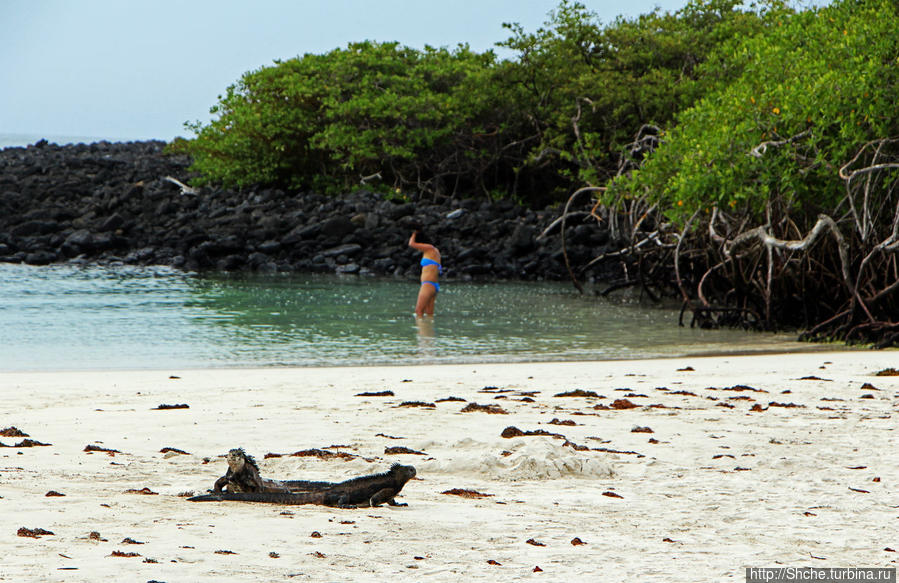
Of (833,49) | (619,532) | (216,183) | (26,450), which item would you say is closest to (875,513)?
(619,532)

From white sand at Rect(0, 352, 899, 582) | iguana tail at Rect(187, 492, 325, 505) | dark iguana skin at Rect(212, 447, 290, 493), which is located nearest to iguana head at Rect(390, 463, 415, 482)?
white sand at Rect(0, 352, 899, 582)

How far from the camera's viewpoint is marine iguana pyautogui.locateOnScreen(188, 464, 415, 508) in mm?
4137

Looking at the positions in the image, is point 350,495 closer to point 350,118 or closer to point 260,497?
point 260,497

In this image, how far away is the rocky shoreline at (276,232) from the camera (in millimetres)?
24812

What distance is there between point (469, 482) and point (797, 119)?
355 inches

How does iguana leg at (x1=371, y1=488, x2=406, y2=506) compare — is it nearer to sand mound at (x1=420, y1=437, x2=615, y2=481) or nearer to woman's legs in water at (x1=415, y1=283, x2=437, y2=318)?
sand mound at (x1=420, y1=437, x2=615, y2=481)

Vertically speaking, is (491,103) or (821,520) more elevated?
(491,103)

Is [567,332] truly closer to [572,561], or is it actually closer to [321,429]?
[321,429]

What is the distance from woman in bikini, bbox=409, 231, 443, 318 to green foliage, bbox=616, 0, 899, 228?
354cm

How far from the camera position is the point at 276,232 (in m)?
26.7

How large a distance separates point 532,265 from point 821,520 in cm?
2050

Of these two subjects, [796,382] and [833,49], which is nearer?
[796,382]

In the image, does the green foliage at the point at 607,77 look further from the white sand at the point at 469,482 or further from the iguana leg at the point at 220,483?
the iguana leg at the point at 220,483

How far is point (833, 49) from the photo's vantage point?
40.4 feet
